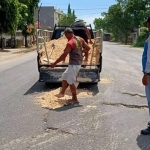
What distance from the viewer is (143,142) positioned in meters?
5.45

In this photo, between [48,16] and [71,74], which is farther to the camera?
[48,16]

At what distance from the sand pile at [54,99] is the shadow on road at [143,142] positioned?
2.59m

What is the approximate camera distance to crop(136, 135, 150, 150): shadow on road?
5.21 meters

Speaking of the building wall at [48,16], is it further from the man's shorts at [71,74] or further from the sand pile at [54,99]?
the man's shorts at [71,74]

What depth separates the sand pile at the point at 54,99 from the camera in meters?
8.02

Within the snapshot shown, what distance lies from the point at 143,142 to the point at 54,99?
3494 millimetres

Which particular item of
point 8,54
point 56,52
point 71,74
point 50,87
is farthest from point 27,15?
point 71,74

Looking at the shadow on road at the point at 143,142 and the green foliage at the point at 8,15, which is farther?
the green foliage at the point at 8,15

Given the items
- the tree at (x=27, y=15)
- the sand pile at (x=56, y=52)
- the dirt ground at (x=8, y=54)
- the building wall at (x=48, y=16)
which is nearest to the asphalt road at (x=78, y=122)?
the sand pile at (x=56, y=52)

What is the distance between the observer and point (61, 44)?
Answer: 43.8 feet

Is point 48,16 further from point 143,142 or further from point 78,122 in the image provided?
point 143,142

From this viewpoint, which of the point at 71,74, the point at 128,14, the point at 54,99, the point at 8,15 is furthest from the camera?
the point at 128,14

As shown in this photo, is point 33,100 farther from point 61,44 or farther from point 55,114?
point 61,44

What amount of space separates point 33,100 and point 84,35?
21.2 feet
